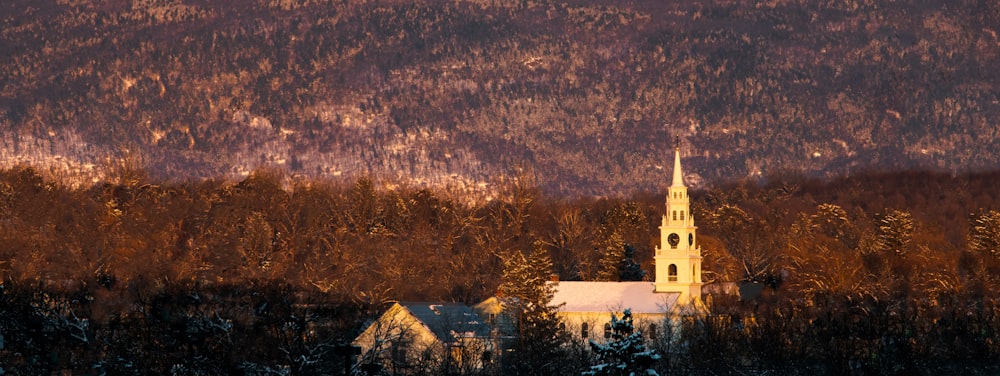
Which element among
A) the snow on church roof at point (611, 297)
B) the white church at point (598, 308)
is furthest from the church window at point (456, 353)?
the snow on church roof at point (611, 297)

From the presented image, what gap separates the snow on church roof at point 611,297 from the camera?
153 meters

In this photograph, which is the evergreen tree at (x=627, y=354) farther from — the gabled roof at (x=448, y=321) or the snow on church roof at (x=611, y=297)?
the snow on church roof at (x=611, y=297)

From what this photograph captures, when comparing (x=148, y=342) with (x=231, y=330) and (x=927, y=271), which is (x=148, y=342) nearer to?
(x=231, y=330)

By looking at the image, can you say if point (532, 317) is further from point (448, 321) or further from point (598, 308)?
point (598, 308)

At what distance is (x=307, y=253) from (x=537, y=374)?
249 ft

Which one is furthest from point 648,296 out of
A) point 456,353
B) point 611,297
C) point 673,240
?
point 456,353

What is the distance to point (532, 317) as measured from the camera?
144m

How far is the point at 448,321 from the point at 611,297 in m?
14.7

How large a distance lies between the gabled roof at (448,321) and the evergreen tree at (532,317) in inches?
81.1

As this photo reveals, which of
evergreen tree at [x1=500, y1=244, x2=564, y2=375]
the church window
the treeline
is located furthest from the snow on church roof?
the church window

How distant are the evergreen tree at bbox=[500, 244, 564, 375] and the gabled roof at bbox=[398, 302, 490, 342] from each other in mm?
2059

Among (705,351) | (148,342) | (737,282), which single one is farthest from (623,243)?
(148,342)

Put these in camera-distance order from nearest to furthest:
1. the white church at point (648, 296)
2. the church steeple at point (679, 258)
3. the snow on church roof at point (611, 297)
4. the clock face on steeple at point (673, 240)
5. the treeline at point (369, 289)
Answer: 1. the treeline at point (369, 289)
2. the white church at point (648, 296)
3. the snow on church roof at point (611, 297)
4. the church steeple at point (679, 258)
5. the clock face on steeple at point (673, 240)

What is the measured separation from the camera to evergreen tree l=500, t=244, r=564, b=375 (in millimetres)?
128000
